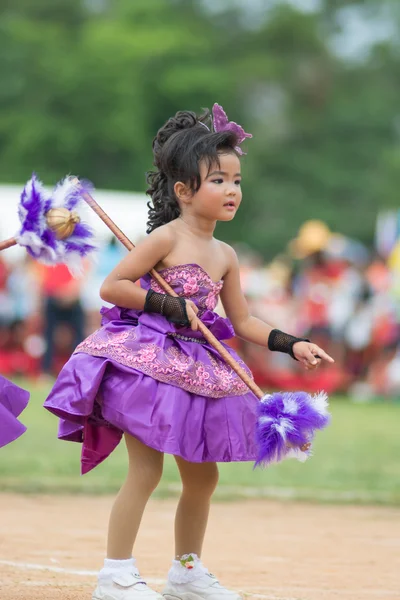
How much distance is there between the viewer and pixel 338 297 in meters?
14.5

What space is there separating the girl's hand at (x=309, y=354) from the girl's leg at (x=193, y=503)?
495 mm

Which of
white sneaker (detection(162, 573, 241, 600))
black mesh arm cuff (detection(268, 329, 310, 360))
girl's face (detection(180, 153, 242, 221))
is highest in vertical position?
girl's face (detection(180, 153, 242, 221))

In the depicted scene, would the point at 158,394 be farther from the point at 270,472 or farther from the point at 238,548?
the point at 270,472

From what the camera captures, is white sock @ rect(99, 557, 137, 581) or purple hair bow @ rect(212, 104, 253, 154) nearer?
white sock @ rect(99, 557, 137, 581)

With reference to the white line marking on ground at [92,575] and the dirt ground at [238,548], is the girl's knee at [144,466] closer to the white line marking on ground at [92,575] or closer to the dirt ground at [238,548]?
the dirt ground at [238,548]

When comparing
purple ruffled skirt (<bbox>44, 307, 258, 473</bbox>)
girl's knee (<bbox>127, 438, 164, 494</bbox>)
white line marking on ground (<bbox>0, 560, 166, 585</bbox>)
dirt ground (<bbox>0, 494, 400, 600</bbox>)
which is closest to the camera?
purple ruffled skirt (<bbox>44, 307, 258, 473</bbox>)

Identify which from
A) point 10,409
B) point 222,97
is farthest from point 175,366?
point 222,97

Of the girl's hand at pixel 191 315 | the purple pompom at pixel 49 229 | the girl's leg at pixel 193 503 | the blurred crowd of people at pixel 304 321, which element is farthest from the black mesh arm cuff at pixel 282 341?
the blurred crowd of people at pixel 304 321

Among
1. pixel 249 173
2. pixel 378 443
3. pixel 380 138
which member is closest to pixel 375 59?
pixel 380 138

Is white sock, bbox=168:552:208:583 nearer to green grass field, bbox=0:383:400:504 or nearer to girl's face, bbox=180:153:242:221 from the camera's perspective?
girl's face, bbox=180:153:242:221

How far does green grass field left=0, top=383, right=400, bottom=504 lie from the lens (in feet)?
26.0

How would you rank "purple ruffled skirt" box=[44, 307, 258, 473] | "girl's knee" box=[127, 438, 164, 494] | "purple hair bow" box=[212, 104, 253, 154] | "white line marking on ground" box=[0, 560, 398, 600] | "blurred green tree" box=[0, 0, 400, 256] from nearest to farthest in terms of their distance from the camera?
"purple ruffled skirt" box=[44, 307, 258, 473] < "girl's knee" box=[127, 438, 164, 494] < "purple hair bow" box=[212, 104, 253, 154] < "white line marking on ground" box=[0, 560, 398, 600] < "blurred green tree" box=[0, 0, 400, 256]

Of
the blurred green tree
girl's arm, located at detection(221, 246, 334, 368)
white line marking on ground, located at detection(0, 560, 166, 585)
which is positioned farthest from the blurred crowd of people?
the blurred green tree

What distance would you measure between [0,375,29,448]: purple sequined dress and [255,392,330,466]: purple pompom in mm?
844
